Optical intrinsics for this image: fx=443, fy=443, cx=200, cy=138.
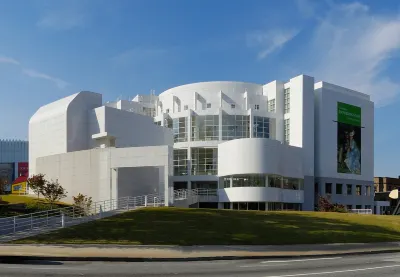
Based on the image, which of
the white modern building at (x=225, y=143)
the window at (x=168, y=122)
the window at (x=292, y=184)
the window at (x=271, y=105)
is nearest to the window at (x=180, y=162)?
the white modern building at (x=225, y=143)

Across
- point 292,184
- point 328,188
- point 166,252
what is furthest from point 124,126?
point 166,252

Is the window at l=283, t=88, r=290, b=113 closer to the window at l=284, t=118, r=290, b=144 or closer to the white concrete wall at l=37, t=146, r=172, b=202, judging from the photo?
the window at l=284, t=118, r=290, b=144

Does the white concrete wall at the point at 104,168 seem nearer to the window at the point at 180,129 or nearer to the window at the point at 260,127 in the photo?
the window at the point at 180,129

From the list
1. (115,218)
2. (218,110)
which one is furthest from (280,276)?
(218,110)

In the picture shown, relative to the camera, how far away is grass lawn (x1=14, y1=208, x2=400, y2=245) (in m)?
23.0

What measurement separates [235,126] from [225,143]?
670 centimetres

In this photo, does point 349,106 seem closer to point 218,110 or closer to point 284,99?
point 284,99

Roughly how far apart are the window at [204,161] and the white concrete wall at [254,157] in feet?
10.9

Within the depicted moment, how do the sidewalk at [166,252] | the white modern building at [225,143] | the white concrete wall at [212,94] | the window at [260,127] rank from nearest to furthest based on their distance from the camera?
the sidewalk at [166,252] < the white modern building at [225,143] < the window at [260,127] < the white concrete wall at [212,94]

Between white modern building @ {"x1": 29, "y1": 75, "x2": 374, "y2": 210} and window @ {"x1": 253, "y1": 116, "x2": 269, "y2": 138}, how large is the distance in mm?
150

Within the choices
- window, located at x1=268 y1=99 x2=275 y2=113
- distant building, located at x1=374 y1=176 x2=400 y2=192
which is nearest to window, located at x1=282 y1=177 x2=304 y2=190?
window, located at x1=268 y1=99 x2=275 y2=113

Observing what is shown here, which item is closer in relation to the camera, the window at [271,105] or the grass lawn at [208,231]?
the grass lawn at [208,231]

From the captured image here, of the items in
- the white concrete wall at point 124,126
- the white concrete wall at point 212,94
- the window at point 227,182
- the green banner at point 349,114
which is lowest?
the window at point 227,182

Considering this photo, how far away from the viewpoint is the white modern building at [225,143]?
47.9 m
